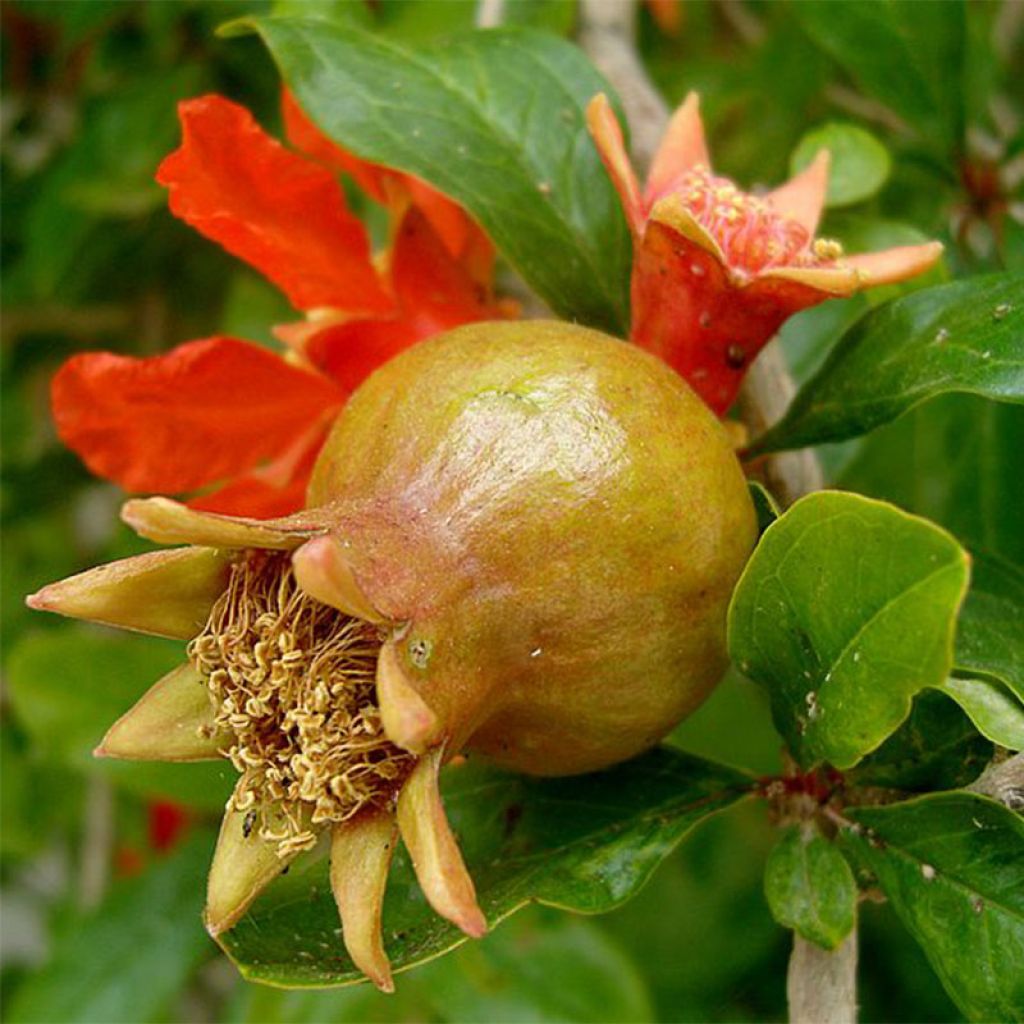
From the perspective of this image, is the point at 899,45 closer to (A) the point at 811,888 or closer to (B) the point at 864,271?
(B) the point at 864,271

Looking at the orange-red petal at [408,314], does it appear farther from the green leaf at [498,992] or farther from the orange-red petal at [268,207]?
the green leaf at [498,992]

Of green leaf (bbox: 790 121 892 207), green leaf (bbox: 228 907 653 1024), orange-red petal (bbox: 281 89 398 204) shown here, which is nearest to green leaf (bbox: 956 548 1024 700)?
green leaf (bbox: 790 121 892 207)

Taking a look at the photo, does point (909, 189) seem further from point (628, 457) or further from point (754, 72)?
point (628, 457)

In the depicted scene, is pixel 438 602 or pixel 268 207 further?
pixel 268 207

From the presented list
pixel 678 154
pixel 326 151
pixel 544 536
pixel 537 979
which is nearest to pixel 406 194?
pixel 326 151

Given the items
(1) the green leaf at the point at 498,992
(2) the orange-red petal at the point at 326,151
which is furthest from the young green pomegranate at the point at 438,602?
(1) the green leaf at the point at 498,992

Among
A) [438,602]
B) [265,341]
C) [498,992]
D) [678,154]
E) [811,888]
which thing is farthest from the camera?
[265,341]
